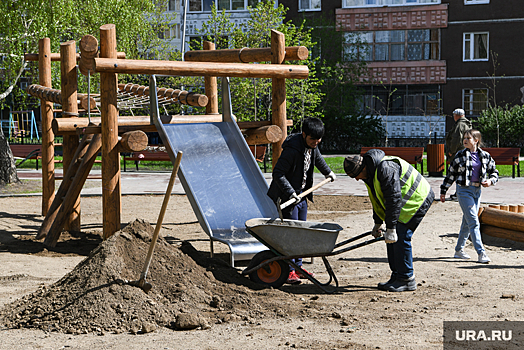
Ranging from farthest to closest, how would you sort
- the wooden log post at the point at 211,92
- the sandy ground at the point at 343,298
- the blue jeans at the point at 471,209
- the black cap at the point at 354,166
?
1. the wooden log post at the point at 211,92
2. the blue jeans at the point at 471,209
3. the black cap at the point at 354,166
4. the sandy ground at the point at 343,298

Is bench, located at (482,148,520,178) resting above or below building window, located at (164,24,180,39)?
below

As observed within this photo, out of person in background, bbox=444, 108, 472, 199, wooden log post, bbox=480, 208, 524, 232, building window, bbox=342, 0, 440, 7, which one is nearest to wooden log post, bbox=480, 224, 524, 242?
wooden log post, bbox=480, 208, 524, 232

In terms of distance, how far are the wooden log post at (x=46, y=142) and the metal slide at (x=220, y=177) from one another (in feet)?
10.5

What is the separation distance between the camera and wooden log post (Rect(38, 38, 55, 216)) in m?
9.78

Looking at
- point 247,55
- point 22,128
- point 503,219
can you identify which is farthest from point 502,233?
point 22,128

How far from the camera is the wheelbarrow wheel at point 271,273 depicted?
557 centimetres

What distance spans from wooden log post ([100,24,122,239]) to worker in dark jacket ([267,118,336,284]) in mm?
1939

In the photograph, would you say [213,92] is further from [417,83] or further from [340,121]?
[417,83]

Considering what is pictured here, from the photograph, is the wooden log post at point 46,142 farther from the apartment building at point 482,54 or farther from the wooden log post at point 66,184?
the apartment building at point 482,54

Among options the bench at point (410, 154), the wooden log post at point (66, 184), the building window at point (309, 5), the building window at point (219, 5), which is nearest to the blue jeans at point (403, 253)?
the wooden log post at point (66, 184)

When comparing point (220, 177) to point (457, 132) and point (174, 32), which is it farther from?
point (174, 32)

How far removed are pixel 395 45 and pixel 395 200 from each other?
102ft

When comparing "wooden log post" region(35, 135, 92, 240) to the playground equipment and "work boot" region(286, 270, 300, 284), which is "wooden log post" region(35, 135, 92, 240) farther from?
the playground equipment

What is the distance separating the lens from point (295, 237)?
534cm
